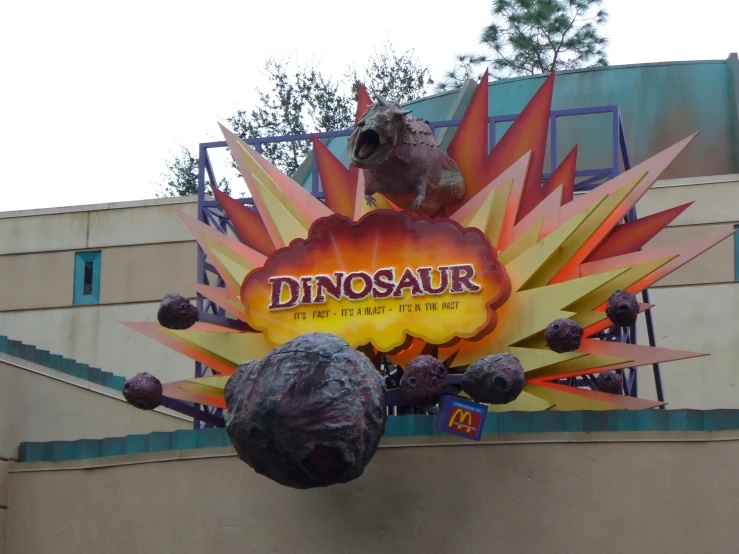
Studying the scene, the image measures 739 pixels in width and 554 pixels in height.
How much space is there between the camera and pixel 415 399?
14266 millimetres

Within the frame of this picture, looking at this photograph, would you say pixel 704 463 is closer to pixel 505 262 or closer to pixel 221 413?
pixel 505 262

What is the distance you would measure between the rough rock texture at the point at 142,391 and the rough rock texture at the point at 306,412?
315 cm

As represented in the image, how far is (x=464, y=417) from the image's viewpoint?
13727mm

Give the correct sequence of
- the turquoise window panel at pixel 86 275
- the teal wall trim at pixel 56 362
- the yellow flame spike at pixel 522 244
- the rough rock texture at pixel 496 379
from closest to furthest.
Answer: the rough rock texture at pixel 496 379 < the yellow flame spike at pixel 522 244 < the teal wall trim at pixel 56 362 < the turquoise window panel at pixel 86 275

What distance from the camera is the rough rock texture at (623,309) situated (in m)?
14.5

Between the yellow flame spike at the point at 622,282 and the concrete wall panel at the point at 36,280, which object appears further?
the concrete wall panel at the point at 36,280

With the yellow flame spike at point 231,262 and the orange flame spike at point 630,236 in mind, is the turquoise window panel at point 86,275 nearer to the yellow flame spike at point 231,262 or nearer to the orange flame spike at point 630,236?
the yellow flame spike at point 231,262

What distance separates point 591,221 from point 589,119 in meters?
8.52

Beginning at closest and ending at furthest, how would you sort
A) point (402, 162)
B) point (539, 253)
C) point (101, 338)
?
point (539, 253), point (402, 162), point (101, 338)

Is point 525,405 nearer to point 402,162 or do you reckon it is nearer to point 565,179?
point 565,179

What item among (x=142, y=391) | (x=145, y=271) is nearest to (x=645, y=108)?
(x=145, y=271)

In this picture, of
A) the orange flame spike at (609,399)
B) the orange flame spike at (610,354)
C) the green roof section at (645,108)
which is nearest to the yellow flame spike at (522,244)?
the orange flame spike at (610,354)

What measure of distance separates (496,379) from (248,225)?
5.54 m

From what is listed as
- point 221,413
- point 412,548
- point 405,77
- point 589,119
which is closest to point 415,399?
point 412,548
